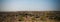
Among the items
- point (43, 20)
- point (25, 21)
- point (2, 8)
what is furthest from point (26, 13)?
point (2, 8)

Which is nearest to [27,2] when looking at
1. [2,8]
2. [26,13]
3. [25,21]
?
[26,13]

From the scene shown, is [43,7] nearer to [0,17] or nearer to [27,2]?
[27,2]

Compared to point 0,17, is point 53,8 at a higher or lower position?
higher

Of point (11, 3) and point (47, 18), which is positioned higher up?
point (11, 3)

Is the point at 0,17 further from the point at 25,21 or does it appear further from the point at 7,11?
the point at 25,21

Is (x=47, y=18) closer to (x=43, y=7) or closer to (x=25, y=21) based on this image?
(x=43, y=7)

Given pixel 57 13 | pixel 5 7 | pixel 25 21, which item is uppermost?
pixel 5 7
